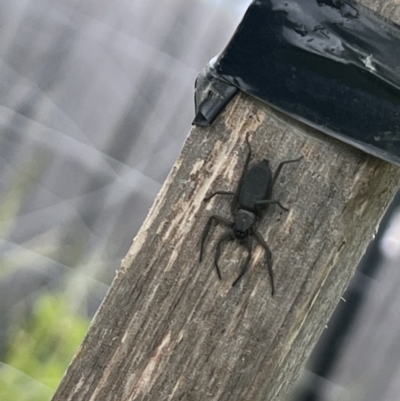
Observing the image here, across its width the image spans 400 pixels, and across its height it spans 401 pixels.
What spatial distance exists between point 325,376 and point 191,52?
1688 mm

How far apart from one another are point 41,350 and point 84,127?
109 centimetres

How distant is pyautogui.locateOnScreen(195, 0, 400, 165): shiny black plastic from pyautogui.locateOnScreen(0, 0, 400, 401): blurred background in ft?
6.49

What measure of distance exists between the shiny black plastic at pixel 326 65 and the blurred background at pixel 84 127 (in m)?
1.98

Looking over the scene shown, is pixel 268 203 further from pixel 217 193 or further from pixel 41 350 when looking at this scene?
pixel 41 350

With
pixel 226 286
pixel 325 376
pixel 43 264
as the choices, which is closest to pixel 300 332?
pixel 226 286

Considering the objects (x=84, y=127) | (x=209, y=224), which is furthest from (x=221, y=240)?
(x=84, y=127)

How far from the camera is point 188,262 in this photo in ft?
2.48

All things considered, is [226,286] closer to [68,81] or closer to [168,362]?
[168,362]

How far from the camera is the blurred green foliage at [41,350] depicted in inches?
95.9

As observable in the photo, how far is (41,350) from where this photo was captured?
8.18 ft

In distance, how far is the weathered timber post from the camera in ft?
2.43

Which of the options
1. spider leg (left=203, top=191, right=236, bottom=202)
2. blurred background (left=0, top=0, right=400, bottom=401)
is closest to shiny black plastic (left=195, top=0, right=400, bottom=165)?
spider leg (left=203, top=191, right=236, bottom=202)

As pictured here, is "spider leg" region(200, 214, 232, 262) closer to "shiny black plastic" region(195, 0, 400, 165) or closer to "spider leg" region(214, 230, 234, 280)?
"spider leg" region(214, 230, 234, 280)

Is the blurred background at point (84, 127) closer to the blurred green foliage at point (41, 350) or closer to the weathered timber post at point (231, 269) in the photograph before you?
the blurred green foliage at point (41, 350)
